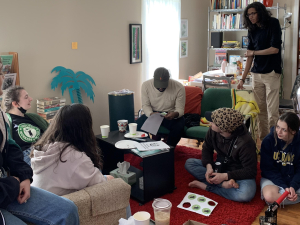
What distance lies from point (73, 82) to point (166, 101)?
117 cm

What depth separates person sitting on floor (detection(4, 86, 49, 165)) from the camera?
9.00 ft

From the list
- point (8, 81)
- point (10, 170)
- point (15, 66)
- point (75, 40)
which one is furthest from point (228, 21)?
point (10, 170)

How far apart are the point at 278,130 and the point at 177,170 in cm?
119

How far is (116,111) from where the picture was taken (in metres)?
4.23

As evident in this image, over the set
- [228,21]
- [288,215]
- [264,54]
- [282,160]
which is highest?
[228,21]

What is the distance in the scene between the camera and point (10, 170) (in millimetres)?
1591

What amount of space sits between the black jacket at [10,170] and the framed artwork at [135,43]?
3.39 m

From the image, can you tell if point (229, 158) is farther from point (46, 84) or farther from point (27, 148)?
point (46, 84)

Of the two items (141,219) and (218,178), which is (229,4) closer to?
(218,178)

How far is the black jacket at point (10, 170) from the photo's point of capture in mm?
1437

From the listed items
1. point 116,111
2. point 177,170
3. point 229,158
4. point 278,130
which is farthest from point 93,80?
point 278,130

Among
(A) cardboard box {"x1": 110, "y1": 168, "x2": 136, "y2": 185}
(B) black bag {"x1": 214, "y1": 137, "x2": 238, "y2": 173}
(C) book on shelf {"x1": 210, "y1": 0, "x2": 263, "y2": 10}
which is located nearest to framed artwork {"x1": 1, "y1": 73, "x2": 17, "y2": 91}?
(A) cardboard box {"x1": 110, "y1": 168, "x2": 136, "y2": 185}

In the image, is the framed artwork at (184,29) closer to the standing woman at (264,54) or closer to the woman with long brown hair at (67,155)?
the standing woman at (264,54)

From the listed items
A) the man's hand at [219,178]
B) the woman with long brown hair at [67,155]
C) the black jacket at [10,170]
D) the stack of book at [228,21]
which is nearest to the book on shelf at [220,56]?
the stack of book at [228,21]
